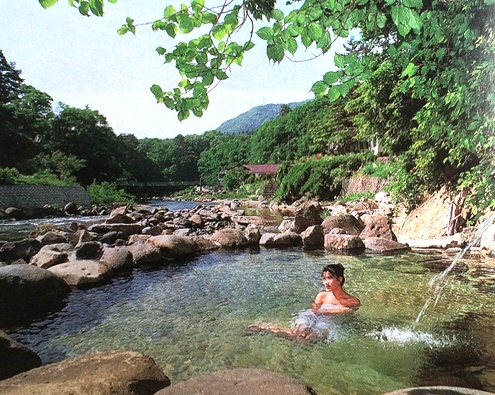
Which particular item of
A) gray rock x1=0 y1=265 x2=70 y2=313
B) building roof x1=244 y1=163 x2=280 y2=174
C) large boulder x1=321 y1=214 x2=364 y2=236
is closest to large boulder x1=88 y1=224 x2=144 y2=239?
gray rock x1=0 y1=265 x2=70 y2=313

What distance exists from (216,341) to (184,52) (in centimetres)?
409

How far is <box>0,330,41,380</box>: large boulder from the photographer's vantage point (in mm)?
3857

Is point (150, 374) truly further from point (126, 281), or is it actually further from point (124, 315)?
point (126, 281)

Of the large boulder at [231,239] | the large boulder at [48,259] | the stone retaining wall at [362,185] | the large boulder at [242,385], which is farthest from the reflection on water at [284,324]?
the stone retaining wall at [362,185]

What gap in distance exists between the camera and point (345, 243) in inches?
486

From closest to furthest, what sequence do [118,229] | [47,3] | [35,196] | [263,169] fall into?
[47,3] < [118,229] < [35,196] < [263,169]

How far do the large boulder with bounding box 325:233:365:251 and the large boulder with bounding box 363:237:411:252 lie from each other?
289 mm

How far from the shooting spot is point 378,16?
217cm

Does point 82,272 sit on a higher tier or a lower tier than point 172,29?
lower

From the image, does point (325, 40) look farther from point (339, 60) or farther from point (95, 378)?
point (95, 378)

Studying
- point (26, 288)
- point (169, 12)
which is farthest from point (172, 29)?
point (26, 288)

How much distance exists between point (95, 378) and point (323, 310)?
3641mm

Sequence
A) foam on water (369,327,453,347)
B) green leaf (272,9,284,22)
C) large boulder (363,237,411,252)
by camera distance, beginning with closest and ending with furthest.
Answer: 1. green leaf (272,9,284,22)
2. foam on water (369,327,453,347)
3. large boulder (363,237,411,252)

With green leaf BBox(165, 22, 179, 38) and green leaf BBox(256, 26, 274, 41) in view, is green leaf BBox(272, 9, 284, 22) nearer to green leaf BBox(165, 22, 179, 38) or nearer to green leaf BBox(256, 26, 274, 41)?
green leaf BBox(256, 26, 274, 41)
